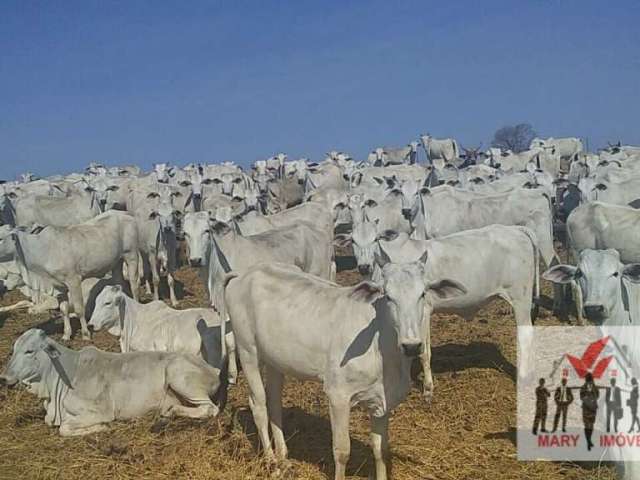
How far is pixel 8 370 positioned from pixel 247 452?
3.42 m

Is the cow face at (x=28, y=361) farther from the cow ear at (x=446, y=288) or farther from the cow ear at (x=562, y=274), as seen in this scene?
the cow ear at (x=562, y=274)

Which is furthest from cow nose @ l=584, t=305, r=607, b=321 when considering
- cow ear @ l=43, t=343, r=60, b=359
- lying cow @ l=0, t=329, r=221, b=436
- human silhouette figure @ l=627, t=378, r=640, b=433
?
cow ear @ l=43, t=343, r=60, b=359

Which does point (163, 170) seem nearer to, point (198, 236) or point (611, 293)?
point (198, 236)

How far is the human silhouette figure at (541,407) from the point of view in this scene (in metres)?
7.17

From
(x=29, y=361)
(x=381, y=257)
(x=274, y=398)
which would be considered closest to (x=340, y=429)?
(x=274, y=398)

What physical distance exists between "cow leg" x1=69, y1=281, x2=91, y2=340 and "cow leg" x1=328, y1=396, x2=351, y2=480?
769cm

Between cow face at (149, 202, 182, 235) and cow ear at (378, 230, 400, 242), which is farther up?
cow ear at (378, 230, 400, 242)

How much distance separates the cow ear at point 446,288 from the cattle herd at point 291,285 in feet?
0.06

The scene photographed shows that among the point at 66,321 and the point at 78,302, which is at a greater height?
the point at 78,302

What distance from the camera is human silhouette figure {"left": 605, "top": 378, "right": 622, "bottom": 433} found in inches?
240

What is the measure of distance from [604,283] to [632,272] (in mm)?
280

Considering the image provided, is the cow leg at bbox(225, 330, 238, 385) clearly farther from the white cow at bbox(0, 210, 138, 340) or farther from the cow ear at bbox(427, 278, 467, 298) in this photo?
the cow ear at bbox(427, 278, 467, 298)

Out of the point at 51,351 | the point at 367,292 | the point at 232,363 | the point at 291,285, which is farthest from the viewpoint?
the point at 232,363

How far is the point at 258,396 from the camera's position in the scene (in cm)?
679
